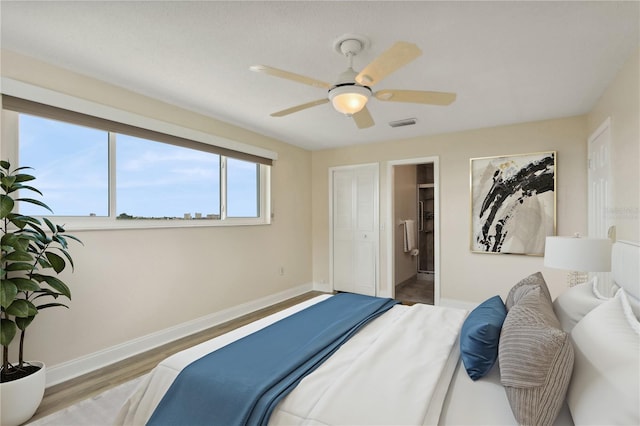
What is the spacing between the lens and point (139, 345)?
2.91 m

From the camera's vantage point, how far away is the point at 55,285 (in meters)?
2.07

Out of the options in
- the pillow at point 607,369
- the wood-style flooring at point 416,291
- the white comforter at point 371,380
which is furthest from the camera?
the wood-style flooring at point 416,291

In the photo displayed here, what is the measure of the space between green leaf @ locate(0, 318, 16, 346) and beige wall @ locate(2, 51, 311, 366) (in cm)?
49

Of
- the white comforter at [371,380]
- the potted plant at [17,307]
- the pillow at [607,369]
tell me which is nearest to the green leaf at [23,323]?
the potted plant at [17,307]

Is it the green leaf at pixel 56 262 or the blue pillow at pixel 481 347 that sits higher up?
the green leaf at pixel 56 262

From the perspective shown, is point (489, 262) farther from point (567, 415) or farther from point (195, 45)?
point (195, 45)

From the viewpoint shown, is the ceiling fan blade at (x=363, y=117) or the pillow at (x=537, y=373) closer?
the pillow at (x=537, y=373)

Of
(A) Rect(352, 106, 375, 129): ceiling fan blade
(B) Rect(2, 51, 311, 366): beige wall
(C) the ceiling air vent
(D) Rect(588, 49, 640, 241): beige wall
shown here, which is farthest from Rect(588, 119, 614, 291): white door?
(B) Rect(2, 51, 311, 366): beige wall

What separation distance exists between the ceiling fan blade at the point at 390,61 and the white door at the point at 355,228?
310cm

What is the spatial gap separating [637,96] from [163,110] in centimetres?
383

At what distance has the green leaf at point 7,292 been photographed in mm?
1776

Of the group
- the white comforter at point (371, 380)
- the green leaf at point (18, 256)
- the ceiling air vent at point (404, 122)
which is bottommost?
the white comforter at point (371, 380)

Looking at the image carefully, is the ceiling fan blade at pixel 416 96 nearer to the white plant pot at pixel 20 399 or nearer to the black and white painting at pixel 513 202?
the black and white painting at pixel 513 202

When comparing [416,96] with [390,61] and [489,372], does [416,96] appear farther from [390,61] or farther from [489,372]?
[489,372]
